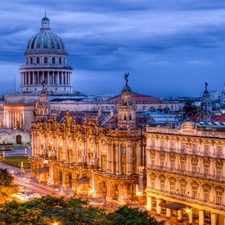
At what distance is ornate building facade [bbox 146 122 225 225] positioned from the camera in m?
77.5

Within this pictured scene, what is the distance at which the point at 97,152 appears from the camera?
105938 millimetres

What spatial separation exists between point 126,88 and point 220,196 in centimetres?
3226

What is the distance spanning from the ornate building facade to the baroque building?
7313mm

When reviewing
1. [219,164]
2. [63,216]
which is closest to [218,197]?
[219,164]

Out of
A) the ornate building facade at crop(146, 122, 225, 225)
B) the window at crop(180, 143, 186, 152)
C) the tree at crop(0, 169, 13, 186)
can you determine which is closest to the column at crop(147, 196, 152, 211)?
the ornate building facade at crop(146, 122, 225, 225)

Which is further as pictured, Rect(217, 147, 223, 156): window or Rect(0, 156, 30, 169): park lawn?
Rect(0, 156, 30, 169): park lawn

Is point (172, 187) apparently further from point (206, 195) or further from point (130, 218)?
point (130, 218)

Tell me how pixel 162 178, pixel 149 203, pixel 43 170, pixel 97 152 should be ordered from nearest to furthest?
pixel 162 178
pixel 149 203
pixel 97 152
pixel 43 170

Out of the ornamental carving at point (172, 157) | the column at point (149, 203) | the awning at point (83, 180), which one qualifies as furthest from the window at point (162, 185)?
the awning at point (83, 180)

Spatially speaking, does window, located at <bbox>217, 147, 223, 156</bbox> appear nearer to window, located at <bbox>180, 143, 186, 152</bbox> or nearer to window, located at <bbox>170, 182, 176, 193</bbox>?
window, located at <bbox>180, 143, 186, 152</bbox>

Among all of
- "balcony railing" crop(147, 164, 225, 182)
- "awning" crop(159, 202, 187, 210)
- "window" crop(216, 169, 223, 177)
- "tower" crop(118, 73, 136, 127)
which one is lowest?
"awning" crop(159, 202, 187, 210)

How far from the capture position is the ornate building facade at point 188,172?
254ft

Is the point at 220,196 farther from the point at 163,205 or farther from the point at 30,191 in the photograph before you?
the point at 30,191

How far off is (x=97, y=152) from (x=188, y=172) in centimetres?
2759
